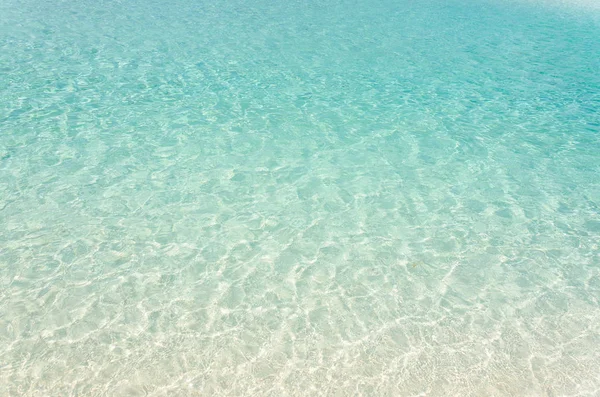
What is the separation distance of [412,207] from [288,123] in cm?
364

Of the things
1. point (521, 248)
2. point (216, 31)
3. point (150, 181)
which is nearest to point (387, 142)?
point (521, 248)

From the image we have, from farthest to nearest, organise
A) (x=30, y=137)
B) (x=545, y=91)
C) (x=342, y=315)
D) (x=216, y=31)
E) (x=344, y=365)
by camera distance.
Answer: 1. (x=216, y=31)
2. (x=545, y=91)
3. (x=30, y=137)
4. (x=342, y=315)
5. (x=344, y=365)

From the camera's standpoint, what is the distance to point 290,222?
7.48 m

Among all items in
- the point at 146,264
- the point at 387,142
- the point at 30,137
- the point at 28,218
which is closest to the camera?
the point at 146,264

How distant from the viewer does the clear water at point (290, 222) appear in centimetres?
533

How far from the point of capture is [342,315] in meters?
5.95

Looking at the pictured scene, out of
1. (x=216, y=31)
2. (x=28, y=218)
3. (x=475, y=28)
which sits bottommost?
(x=475, y=28)

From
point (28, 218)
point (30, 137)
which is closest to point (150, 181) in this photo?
point (28, 218)

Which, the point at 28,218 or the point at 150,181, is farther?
the point at 150,181

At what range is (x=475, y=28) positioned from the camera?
61.9ft

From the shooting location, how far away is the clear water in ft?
17.5

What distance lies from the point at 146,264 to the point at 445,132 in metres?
6.90

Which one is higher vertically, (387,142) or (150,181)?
(150,181)

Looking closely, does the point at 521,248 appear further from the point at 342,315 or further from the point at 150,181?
the point at 150,181
